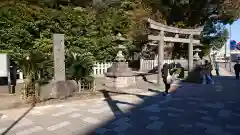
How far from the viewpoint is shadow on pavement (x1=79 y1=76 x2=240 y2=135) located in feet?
14.4

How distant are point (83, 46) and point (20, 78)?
4.15 m

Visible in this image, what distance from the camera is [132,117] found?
5.36 m

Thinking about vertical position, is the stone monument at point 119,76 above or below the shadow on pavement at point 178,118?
above

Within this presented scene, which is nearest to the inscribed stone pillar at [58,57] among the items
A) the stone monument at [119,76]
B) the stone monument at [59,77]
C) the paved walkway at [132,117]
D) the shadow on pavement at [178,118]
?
the stone monument at [59,77]

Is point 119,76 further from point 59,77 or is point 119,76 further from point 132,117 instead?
point 132,117

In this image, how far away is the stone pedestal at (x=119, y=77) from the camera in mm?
10115

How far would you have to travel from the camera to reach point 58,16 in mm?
13133

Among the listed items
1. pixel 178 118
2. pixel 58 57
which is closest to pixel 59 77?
pixel 58 57

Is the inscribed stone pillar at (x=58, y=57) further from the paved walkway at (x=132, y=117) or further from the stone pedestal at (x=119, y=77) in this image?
the stone pedestal at (x=119, y=77)

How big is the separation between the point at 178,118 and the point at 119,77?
5.09 m

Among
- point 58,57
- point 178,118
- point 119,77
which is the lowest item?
point 178,118

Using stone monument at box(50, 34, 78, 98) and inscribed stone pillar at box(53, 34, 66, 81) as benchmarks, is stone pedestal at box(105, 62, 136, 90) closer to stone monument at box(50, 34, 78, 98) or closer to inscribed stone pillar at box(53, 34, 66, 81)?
stone monument at box(50, 34, 78, 98)

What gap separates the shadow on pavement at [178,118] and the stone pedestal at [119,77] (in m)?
2.65

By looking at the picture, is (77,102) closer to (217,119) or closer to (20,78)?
(217,119)
